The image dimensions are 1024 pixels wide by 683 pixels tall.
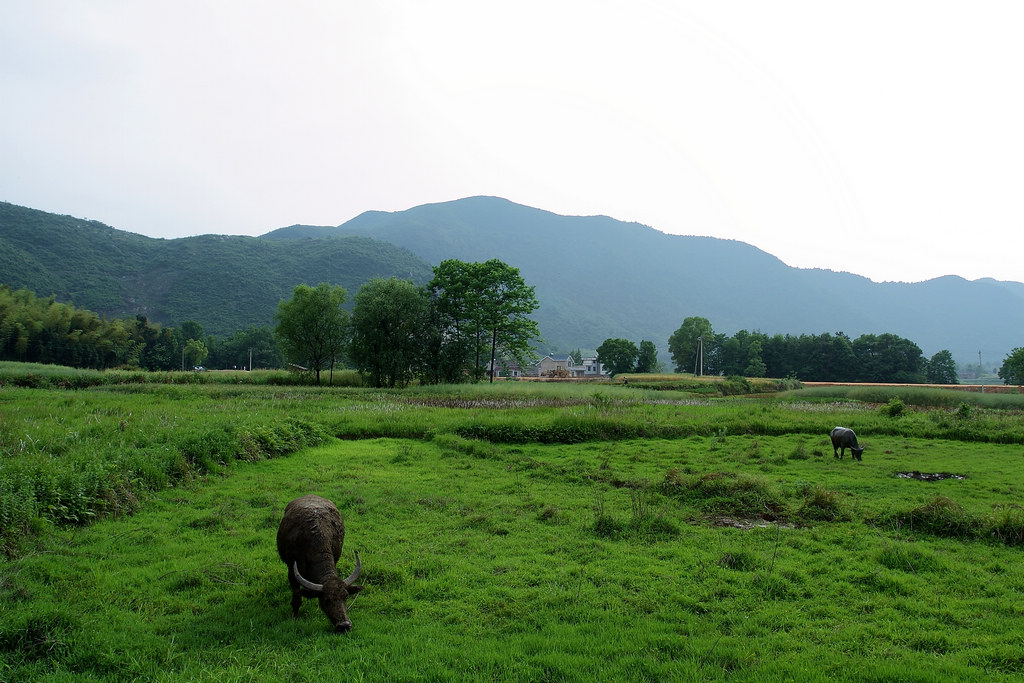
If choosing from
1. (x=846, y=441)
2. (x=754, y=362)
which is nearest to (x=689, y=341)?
(x=754, y=362)

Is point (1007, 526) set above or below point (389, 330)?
below

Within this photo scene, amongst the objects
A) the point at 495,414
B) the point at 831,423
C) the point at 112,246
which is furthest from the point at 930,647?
the point at 112,246

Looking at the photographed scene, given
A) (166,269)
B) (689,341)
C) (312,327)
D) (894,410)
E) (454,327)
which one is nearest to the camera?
(894,410)

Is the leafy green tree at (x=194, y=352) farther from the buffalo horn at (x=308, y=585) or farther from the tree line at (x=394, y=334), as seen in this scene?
the buffalo horn at (x=308, y=585)

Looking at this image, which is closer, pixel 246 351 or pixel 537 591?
pixel 537 591

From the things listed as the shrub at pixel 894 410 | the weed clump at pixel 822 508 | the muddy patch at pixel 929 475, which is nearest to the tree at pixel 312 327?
the shrub at pixel 894 410

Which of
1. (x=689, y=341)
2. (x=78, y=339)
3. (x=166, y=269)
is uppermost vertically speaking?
(x=166, y=269)

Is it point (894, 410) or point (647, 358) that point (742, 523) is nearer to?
point (894, 410)

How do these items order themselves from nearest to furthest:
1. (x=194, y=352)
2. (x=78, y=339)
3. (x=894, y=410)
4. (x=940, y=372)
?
1. (x=894, y=410)
2. (x=78, y=339)
3. (x=940, y=372)
4. (x=194, y=352)

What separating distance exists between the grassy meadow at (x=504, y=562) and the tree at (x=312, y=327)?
39204 millimetres

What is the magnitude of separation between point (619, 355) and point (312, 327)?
61436 mm

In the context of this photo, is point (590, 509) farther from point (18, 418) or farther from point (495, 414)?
point (18, 418)

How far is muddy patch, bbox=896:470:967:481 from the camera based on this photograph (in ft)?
46.9

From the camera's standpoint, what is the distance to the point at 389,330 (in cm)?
5209
